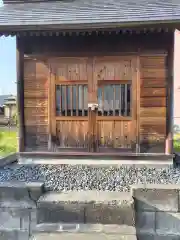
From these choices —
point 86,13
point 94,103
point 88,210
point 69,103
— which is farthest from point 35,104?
point 88,210

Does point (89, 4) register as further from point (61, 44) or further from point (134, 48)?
point (134, 48)

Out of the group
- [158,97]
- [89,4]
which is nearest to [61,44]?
[89,4]

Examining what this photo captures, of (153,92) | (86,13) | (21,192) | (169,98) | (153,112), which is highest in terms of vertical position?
(86,13)

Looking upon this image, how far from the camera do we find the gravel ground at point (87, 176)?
353 cm

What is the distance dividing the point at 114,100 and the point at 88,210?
2.36 m

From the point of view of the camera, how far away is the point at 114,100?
4758 millimetres

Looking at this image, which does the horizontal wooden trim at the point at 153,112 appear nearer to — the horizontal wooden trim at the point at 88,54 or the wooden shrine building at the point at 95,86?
the wooden shrine building at the point at 95,86

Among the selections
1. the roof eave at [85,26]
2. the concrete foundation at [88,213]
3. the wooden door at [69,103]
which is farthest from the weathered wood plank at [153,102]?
the concrete foundation at [88,213]

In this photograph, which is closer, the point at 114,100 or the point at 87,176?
the point at 87,176

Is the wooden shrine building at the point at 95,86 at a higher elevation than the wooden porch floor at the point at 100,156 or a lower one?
higher

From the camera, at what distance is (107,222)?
9.72 ft

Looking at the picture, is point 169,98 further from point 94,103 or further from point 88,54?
point 88,54

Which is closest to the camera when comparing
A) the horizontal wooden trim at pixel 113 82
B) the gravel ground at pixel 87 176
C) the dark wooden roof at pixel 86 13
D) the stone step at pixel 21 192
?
the stone step at pixel 21 192

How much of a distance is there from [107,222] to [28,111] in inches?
110
